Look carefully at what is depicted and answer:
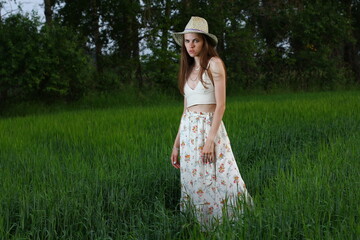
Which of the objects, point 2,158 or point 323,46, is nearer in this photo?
point 2,158

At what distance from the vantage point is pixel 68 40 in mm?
11836

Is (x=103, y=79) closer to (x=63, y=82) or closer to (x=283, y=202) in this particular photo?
(x=63, y=82)

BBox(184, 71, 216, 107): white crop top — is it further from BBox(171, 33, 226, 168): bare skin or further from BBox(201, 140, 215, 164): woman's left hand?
BBox(201, 140, 215, 164): woman's left hand

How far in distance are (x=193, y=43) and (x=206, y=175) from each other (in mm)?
→ 949

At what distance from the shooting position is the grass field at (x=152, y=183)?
2.78 metres

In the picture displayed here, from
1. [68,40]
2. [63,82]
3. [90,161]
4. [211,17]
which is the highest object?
[211,17]

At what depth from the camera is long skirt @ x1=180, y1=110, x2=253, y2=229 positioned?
126 inches

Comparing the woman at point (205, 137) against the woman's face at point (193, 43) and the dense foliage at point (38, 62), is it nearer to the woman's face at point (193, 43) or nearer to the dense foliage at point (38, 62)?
the woman's face at point (193, 43)

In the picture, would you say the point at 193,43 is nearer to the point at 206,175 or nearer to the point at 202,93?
the point at 202,93

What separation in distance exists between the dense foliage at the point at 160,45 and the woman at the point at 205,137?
329 inches

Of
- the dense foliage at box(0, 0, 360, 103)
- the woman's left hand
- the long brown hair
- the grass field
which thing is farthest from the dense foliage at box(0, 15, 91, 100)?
the woman's left hand

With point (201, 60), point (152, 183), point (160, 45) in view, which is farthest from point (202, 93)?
point (160, 45)

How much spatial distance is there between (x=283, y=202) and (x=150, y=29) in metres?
12.5

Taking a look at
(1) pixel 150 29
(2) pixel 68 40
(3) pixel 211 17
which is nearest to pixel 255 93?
(3) pixel 211 17
